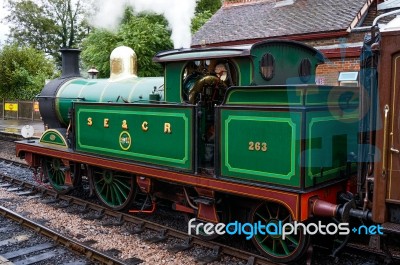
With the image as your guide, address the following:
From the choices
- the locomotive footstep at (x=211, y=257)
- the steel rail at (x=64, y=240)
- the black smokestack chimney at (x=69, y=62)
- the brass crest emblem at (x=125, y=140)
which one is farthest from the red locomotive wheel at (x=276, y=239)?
the black smokestack chimney at (x=69, y=62)

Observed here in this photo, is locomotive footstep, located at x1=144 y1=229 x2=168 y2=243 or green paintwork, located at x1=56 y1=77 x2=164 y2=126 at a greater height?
green paintwork, located at x1=56 y1=77 x2=164 y2=126

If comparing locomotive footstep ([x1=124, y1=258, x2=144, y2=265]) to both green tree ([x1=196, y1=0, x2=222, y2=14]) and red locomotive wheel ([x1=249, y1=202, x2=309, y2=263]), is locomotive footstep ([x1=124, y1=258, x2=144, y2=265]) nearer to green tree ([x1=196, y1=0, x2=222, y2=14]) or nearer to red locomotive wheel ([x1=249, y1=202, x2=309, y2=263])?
red locomotive wheel ([x1=249, y1=202, x2=309, y2=263])

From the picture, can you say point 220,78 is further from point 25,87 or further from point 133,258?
point 25,87

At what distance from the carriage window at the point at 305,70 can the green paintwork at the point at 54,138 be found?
421cm

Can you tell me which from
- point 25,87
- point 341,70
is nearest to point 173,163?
point 341,70

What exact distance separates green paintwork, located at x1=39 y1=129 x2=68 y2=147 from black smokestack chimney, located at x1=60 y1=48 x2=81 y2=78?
1369 mm

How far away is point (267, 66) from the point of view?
5.12m

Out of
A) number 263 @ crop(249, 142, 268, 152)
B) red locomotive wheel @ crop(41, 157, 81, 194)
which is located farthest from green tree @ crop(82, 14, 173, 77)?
number 263 @ crop(249, 142, 268, 152)

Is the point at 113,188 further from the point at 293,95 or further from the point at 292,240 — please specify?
the point at 293,95

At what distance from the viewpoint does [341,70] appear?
1120cm

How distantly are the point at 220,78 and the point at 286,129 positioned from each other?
149 centimetres

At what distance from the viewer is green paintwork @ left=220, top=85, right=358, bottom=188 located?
4312 millimetres

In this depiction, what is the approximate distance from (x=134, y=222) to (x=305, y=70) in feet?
10.6

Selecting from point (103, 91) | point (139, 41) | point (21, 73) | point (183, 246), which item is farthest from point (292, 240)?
point (21, 73)
